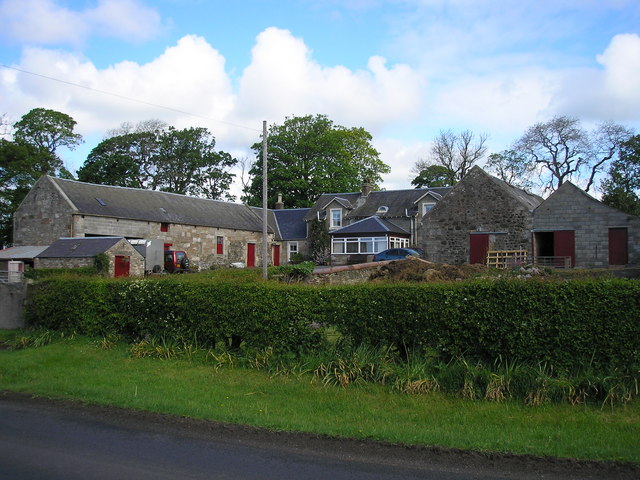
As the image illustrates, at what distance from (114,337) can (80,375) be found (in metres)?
2.50

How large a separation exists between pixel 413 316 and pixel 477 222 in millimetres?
26820

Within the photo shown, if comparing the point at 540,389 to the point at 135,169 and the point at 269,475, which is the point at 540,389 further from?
the point at 135,169

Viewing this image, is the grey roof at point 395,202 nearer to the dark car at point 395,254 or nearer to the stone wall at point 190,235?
the stone wall at point 190,235

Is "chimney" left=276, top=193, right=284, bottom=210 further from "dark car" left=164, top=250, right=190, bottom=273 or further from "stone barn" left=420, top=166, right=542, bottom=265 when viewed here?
"stone barn" left=420, top=166, right=542, bottom=265

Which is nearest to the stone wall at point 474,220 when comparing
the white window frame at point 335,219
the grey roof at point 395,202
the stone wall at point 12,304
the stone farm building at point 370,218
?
the stone farm building at point 370,218

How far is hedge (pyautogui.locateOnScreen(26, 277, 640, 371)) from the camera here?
26.6 feet

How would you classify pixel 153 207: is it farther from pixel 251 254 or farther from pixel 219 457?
pixel 219 457

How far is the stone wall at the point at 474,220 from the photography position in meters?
33.5

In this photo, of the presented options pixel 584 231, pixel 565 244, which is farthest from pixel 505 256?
pixel 584 231

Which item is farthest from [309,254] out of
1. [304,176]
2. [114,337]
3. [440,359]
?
[440,359]

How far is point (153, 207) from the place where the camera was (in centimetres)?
4409

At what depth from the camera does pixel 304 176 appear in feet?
209

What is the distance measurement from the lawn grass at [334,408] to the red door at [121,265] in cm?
1781

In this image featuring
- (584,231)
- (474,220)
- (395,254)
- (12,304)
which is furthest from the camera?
(395,254)
